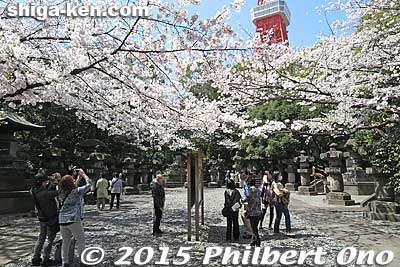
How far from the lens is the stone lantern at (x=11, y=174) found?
40.0 ft

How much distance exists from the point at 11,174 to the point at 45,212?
880cm

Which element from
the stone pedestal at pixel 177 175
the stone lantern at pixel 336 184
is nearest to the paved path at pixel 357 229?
the stone lantern at pixel 336 184

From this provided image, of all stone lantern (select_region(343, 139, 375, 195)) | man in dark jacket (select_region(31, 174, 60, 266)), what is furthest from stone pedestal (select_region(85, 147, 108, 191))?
stone lantern (select_region(343, 139, 375, 195))

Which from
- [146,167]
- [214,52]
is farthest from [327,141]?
[214,52]

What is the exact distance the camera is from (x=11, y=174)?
12828mm

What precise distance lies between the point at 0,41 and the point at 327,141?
23.7m

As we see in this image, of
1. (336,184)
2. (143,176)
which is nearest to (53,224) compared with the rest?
(336,184)

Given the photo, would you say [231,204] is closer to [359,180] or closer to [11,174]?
[11,174]

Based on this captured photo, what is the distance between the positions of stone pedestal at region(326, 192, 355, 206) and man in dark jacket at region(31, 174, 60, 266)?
41.3 ft

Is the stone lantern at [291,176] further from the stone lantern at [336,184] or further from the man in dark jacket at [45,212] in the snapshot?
the man in dark jacket at [45,212]

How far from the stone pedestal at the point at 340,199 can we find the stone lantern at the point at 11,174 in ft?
42.8

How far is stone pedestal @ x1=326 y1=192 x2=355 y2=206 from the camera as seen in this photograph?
14399mm

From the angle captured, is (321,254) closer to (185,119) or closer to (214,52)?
(214,52)

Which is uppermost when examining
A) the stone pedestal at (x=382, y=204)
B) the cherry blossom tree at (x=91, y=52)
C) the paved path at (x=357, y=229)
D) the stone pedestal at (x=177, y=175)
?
the cherry blossom tree at (x=91, y=52)
